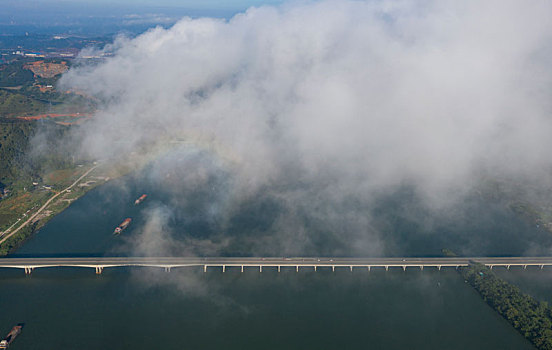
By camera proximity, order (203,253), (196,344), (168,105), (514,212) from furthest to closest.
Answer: (168,105) < (514,212) < (203,253) < (196,344)

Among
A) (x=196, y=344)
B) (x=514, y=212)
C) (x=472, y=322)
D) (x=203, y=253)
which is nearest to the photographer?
(x=196, y=344)

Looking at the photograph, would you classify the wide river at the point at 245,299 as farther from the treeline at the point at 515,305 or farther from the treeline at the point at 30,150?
the treeline at the point at 30,150

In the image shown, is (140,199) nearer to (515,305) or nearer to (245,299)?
Answer: (245,299)

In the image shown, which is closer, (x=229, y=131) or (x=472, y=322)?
(x=472, y=322)

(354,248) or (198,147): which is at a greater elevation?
(198,147)

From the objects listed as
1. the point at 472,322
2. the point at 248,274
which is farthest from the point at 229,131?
the point at 472,322

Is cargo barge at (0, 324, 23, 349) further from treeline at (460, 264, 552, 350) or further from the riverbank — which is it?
treeline at (460, 264, 552, 350)

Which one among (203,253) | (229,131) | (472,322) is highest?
(229,131)

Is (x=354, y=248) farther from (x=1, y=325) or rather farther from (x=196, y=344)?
(x=1, y=325)
